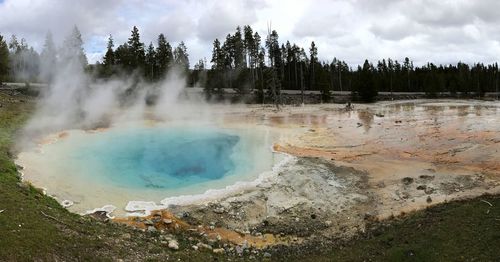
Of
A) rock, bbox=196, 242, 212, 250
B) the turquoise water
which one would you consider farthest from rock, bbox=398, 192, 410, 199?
rock, bbox=196, 242, 212, 250

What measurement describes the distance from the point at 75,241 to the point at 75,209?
5125 millimetres

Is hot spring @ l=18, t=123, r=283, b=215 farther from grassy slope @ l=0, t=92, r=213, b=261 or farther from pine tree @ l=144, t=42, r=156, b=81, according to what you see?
pine tree @ l=144, t=42, r=156, b=81

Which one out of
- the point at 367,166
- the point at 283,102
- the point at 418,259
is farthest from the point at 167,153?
the point at 283,102

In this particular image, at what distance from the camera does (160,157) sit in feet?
87.9

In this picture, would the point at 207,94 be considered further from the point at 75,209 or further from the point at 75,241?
the point at 75,241

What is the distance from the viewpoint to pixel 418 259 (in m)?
10.9

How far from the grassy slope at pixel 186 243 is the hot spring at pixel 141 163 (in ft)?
10.9

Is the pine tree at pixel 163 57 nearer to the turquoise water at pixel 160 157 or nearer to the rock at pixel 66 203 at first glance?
the turquoise water at pixel 160 157

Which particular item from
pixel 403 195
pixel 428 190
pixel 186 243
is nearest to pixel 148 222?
pixel 186 243

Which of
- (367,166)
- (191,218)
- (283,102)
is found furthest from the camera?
(283,102)

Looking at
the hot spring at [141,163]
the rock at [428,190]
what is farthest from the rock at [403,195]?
the hot spring at [141,163]

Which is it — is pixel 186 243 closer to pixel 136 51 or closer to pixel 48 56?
pixel 136 51

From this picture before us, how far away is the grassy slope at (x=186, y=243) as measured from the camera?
10.6 meters

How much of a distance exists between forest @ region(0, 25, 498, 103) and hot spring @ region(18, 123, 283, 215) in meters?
29.7
